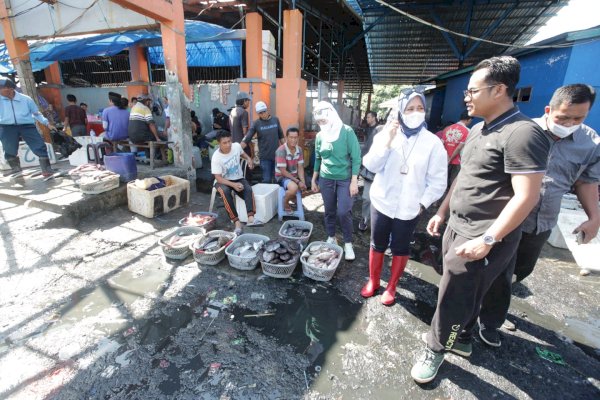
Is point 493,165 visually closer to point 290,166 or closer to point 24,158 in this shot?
point 290,166

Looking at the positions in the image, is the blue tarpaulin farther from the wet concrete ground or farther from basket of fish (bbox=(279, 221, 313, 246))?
the wet concrete ground

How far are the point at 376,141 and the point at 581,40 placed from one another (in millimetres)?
6114

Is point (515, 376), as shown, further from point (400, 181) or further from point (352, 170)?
point (352, 170)

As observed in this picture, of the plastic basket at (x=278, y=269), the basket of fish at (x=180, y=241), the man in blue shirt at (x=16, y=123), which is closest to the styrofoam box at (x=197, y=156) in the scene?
the man in blue shirt at (x=16, y=123)

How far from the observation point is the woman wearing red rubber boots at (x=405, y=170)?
228cm

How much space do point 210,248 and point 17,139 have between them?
4861 mm

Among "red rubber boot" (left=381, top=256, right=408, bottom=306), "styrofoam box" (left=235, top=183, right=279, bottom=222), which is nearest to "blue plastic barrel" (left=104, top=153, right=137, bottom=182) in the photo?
"styrofoam box" (left=235, top=183, right=279, bottom=222)

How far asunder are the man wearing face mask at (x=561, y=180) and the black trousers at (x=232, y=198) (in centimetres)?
321

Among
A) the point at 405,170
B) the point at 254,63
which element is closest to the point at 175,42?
the point at 254,63

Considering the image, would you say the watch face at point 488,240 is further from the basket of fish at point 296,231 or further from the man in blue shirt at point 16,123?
the man in blue shirt at point 16,123

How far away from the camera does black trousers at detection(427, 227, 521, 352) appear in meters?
1.72

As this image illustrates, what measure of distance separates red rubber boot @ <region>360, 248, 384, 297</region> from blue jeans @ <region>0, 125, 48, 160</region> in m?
6.33

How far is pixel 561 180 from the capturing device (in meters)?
2.27

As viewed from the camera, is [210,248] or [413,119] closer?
[413,119]
